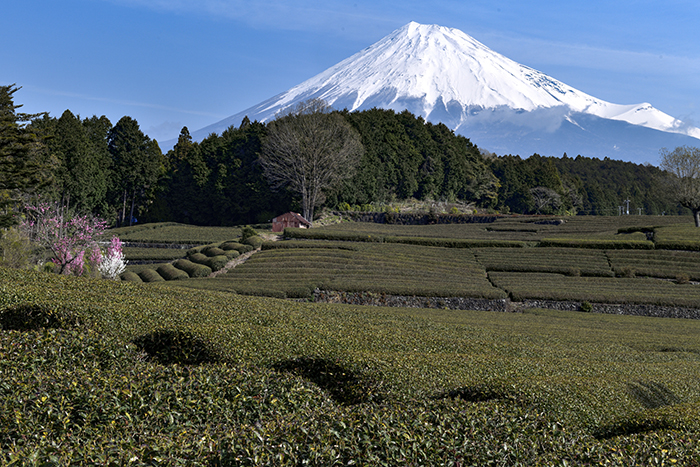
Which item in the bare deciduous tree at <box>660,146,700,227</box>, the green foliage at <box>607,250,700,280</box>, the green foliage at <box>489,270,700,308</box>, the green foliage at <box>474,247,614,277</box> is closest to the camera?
the green foliage at <box>489,270,700,308</box>

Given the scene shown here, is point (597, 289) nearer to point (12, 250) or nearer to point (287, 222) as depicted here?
point (12, 250)

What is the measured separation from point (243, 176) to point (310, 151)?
50.8ft

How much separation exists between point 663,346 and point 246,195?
6501 cm

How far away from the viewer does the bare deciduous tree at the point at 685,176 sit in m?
55.2

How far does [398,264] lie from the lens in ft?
121

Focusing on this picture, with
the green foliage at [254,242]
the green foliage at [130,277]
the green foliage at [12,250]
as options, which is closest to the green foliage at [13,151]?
the green foliage at [12,250]

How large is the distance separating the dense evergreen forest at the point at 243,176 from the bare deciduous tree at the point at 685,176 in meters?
2.44

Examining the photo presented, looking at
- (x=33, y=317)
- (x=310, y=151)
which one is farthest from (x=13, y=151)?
(x=310, y=151)

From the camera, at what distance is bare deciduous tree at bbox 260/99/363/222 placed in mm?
65125

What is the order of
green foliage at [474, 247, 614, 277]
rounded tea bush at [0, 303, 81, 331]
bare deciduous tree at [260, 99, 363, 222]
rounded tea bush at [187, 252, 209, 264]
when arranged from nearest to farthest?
rounded tea bush at [0, 303, 81, 331], green foliage at [474, 247, 614, 277], rounded tea bush at [187, 252, 209, 264], bare deciduous tree at [260, 99, 363, 222]

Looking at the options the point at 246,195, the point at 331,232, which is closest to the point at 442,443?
the point at 331,232

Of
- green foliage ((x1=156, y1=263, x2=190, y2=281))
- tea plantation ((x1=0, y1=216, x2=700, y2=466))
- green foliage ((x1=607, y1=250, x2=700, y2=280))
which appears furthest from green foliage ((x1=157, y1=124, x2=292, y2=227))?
tea plantation ((x1=0, y1=216, x2=700, y2=466))

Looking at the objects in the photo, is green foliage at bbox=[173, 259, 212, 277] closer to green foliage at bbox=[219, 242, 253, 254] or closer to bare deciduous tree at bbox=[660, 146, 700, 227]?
green foliage at bbox=[219, 242, 253, 254]

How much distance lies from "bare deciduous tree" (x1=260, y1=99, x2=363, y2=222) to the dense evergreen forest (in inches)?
175
